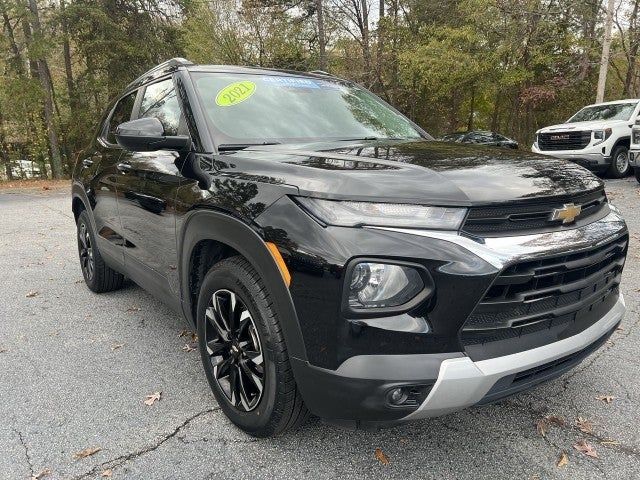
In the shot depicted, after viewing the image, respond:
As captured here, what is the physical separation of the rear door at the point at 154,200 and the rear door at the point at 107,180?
0.55 ft

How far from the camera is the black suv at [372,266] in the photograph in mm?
1748

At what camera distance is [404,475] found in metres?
2.11

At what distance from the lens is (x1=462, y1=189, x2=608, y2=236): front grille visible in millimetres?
1820

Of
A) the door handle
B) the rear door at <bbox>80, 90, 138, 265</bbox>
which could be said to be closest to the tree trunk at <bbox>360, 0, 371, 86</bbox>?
the rear door at <bbox>80, 90, 138, 265</bbox>

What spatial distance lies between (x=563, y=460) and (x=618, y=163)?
11775mm

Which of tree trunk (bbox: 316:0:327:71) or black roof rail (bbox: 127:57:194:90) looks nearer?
black roof rail (bbox: 127:57:194:90)

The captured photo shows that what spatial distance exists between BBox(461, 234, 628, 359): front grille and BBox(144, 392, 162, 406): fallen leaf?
1.78 metres

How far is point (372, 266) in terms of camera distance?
1.75 metres

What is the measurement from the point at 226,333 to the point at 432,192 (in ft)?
3.91

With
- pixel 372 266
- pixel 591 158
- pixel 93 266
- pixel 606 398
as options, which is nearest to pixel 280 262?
pixel 372 266

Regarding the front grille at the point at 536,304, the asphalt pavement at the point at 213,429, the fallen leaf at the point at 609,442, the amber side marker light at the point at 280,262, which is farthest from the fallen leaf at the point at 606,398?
the amber side marker light at the point at 280,262

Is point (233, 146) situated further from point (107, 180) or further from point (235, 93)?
point (107, 180)

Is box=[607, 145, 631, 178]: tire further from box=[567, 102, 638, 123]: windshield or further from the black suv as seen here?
the black suv

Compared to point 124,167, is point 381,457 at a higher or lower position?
lower
